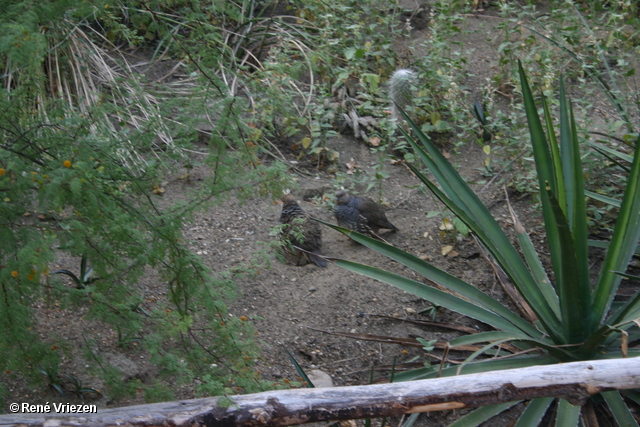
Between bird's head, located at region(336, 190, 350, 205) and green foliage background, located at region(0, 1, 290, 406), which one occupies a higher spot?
green foliage background, located at region(0, 1, 290, 406)

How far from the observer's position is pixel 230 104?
2469mm

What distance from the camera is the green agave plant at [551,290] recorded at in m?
2.59

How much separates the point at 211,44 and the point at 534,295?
6.32ft

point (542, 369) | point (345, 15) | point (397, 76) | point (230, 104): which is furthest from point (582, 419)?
point (345, 15)

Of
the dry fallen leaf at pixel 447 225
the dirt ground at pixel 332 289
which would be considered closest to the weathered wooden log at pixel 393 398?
the dirt ground at pixel 332 289

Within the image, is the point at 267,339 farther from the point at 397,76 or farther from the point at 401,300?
the point at 397,76

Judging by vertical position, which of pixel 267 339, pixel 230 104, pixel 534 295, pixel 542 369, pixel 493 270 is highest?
pixel 230 104

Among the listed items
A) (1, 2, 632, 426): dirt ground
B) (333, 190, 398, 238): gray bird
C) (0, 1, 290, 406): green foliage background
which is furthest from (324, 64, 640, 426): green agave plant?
(333, 190, 398, 238): gray bird

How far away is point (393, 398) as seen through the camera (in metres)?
1.99

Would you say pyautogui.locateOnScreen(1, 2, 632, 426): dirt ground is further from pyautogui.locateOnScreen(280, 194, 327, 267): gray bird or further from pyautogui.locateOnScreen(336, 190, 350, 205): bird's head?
pyautogui.locateOnScreen(336, 190, 350, 205): bird's head

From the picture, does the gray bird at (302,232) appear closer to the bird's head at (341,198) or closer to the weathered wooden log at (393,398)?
the bird's head at (341,198)
